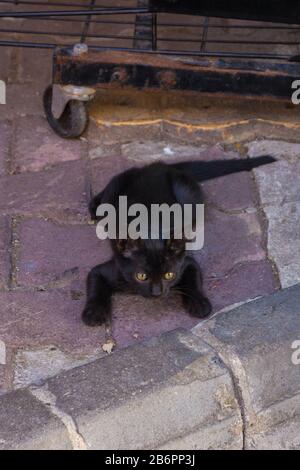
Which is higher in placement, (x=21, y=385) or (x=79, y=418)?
(x=79, y=418)

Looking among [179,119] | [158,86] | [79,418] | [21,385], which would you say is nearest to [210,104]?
[179,119]

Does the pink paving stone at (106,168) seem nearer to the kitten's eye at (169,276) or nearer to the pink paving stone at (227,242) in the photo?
the pink paving stone at (227,242)

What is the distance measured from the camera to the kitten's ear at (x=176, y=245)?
120 inches

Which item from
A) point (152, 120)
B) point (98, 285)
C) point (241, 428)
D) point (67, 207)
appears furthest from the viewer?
point (152, 120)

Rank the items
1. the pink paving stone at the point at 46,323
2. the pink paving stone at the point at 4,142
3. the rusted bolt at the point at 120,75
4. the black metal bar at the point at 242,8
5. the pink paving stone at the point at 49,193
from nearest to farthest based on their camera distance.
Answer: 1. the pink paving stone at the point at 46,323
2. the black metal bar at the point at 242,8
3. the pink paving stone at the point at 49,193
4. the rusted bolt at the point at 120,75
5. the pink paving stone at the point at 4,142

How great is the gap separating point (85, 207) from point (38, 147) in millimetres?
439

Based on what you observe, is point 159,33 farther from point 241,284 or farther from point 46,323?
point 46,323

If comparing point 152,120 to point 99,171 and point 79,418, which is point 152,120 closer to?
point 99,171

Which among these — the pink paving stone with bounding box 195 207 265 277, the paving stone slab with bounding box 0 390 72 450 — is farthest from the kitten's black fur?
the paving stone slab with bounding box 0 390 72 450

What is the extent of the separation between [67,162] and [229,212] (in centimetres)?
68

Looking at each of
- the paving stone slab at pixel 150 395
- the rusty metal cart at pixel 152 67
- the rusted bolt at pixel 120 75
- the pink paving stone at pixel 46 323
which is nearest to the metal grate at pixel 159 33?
the rusty metal cart at pixel 152 67

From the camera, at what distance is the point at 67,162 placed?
12.3 ft

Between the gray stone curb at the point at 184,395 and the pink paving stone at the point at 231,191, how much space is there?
2.77ft

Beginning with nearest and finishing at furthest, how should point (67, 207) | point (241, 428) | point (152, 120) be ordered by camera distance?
point (241, 428) → point (67, 207) → point (152, 120)
